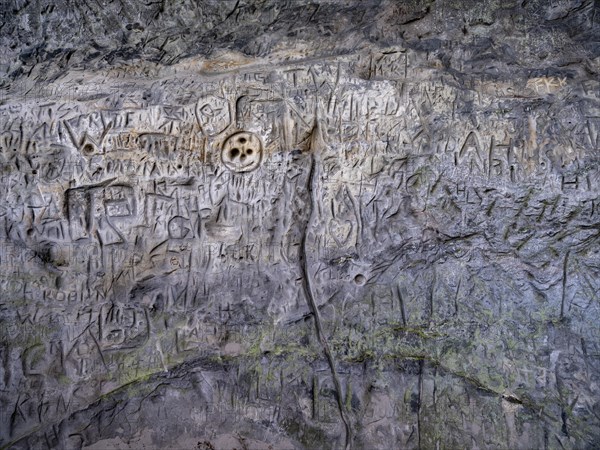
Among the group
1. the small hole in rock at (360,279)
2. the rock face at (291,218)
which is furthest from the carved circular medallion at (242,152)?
the small hole in rock at (360,279)

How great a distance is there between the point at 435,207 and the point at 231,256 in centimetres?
111

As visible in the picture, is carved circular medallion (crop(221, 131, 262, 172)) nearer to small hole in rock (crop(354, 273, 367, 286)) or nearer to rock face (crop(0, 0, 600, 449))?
rock face (crop(0, 0, 600, 449))

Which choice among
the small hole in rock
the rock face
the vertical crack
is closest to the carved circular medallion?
the rock face

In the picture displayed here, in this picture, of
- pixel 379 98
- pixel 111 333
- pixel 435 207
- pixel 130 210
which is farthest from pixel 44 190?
pixel 435 207

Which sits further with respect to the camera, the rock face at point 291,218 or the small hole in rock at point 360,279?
the small hole in rock at point 360,279

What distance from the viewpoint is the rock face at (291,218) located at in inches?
114

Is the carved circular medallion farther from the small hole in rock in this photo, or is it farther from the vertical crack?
the small hole in rock

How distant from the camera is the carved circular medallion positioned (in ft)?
10.0

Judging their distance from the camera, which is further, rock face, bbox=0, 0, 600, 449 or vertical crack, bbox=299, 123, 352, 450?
vertical crack, bbox=299, 123, 352, 450

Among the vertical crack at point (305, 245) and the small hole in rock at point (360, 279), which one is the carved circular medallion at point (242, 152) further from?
the small hole in rock at point (360, 279)

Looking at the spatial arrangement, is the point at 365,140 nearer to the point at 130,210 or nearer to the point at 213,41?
the point at 213,41

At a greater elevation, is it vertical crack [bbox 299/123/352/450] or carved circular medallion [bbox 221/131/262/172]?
carved circular medallion [bbox 221/131/262/172]

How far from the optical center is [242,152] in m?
3.06

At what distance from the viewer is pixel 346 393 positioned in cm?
293
